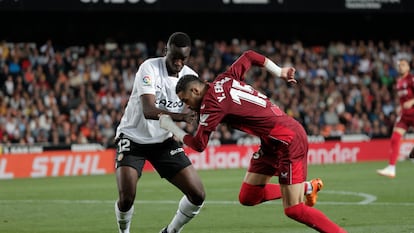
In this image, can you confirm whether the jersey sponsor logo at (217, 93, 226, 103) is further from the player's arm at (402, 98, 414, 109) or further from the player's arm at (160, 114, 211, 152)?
the player's arm at (402, 98, 414, 109)

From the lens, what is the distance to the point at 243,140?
26859 millimetres

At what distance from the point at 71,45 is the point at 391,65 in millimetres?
12552

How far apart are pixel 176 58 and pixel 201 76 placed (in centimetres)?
2064

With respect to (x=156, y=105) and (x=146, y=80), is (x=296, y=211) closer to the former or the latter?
(x=156, y=105)

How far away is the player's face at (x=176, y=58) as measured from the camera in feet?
30.4

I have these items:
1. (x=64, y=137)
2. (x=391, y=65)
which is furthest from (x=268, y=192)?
(x=391, y=65)

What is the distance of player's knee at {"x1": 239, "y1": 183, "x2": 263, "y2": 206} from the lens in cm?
951

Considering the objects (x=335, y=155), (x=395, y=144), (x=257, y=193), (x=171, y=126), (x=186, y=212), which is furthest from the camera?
(x=335, y=155)

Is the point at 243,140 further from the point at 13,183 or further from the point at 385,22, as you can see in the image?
the point at 385,22

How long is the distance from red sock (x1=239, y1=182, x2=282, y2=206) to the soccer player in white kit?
47 centimetres

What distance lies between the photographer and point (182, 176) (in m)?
9.58

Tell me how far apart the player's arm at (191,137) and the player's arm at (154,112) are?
0.12 metres

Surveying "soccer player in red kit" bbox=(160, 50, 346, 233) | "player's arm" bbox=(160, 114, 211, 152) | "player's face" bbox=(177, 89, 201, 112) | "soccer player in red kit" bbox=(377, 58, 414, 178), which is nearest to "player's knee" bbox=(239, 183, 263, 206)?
"soccer player in red kit" bbox=(160, 50, 346, 233)

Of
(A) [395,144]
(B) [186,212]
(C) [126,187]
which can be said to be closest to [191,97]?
(C) [126,187]
